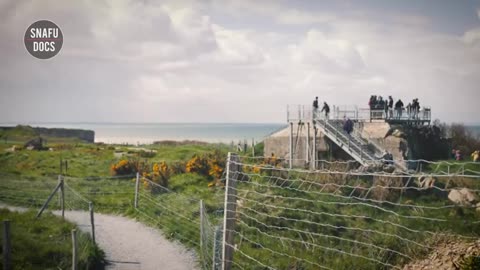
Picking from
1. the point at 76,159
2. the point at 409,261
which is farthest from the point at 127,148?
the point at 409,261

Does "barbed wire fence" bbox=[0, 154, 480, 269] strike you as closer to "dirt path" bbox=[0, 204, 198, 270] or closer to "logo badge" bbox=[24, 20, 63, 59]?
"dirt path" bbox=[0, 204, 198, 270]

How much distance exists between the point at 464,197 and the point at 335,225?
477 centimetres

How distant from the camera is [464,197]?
14.9 meters

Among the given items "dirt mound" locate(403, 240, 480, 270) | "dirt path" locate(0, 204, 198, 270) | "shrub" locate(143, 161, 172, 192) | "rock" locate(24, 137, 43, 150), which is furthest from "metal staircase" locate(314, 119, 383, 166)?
"rock" locate(24, 137, 43, 150)

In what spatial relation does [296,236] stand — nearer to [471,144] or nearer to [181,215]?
[181,215]

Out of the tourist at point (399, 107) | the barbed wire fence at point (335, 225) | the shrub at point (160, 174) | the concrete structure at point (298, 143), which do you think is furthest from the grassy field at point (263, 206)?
the tourist at point (399, 107)

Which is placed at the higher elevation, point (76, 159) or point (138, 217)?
point (76, 159)

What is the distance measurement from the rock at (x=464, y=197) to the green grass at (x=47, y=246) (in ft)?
35.5

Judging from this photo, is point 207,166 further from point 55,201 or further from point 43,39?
point 43,39

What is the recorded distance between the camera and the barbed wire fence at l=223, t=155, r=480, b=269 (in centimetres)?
636

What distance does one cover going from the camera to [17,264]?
897 cm

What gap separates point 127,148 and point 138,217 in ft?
29.1

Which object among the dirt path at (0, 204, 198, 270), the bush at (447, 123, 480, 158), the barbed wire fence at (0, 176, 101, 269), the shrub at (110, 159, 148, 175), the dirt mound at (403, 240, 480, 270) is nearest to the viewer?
the dirt mound at (403, 240, 480, 270)

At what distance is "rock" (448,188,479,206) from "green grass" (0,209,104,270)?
35.5 feet
